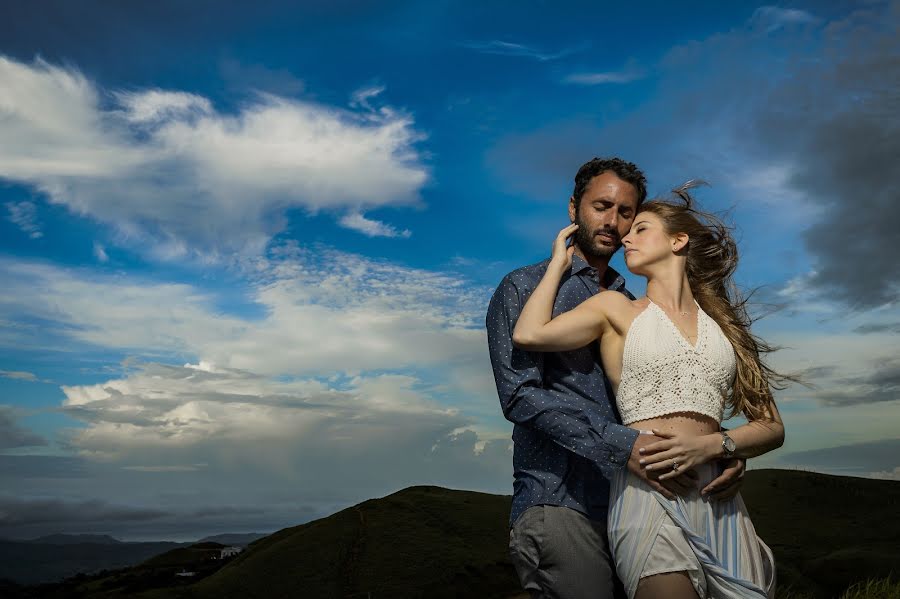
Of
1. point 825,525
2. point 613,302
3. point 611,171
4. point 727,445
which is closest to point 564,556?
point 727,445

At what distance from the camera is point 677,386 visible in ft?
14.0

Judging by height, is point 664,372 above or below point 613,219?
below

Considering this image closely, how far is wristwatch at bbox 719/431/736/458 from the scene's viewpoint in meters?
4.26

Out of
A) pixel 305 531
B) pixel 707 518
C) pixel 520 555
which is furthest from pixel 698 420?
pixel 305 531

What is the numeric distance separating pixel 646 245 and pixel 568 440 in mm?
1345

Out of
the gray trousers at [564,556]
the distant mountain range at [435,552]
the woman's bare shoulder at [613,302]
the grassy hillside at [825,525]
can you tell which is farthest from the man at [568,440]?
the grassy hillside at [825,525]

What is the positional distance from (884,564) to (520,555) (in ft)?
25.1

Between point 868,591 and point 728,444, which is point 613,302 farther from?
point 868,591

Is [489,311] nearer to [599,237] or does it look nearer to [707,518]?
[599,237]

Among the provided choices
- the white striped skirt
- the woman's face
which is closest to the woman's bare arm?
the woman's face

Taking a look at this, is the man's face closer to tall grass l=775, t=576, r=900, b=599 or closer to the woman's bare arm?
the woman's bare arm

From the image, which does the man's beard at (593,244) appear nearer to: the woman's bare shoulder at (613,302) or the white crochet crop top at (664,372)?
the woman's bare shoulder at (613,302)

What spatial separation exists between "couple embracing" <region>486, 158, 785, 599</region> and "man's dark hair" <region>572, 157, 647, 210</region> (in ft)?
0.36

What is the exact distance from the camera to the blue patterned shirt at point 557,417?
14.1 ft
